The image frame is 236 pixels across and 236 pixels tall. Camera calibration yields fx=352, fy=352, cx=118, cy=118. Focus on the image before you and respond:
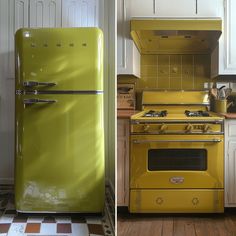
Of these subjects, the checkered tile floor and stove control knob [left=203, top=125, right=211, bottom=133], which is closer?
the checkered tile floor

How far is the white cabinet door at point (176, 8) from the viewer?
9.48 feet

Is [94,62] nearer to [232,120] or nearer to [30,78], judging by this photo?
[30,78]

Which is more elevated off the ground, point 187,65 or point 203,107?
point 187,65

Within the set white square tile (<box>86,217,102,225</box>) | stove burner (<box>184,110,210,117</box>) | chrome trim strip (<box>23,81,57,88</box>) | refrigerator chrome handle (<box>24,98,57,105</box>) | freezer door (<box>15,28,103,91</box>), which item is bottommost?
white square tile (<box>86,217,102,225</box>)

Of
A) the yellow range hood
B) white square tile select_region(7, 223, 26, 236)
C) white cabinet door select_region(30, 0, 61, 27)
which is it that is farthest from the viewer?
white cabinet door select_region(30, 0, 61, 27)

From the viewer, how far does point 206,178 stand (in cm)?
276

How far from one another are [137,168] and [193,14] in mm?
1336

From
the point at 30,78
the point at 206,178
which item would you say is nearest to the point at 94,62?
the point at 30,78

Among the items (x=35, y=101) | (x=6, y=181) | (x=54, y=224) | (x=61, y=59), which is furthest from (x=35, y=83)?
(x=6, y=181)

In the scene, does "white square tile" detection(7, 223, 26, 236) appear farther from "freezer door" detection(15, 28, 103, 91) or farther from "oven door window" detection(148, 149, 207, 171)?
"oven door window" detection(148, 149, 207, 171)

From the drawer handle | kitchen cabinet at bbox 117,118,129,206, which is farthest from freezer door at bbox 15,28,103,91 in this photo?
the drawer handle

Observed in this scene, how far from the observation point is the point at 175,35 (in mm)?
2947

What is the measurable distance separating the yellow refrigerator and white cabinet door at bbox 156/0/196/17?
0.83 metres

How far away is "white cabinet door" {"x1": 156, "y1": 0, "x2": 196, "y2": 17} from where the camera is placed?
289cm
